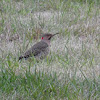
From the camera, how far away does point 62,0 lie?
8.73 metres

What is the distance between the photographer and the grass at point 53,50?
4.34 m

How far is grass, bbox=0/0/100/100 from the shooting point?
4336 millimetres

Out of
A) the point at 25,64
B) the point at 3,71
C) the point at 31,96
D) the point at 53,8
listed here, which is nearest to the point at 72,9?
the point at 53,8

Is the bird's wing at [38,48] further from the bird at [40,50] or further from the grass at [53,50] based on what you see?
the grass at [53,50]

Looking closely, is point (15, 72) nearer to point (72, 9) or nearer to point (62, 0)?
point (72, 9)

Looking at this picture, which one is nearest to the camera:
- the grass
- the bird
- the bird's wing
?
the grass

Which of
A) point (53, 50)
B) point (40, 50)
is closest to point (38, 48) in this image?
point (40, 50)

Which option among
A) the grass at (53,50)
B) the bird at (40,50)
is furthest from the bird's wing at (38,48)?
the grass at (53,50)

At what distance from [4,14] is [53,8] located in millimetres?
1308

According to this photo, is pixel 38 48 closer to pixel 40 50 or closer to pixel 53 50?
pixel 40 50

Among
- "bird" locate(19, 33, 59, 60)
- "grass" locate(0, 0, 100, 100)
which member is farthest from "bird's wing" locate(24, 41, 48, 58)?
"grass" locate(0, 0, 100, 100)

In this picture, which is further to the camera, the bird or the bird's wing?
the bird's wing

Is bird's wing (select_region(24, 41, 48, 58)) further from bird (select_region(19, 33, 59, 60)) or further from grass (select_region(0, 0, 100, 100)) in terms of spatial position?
grass (select_region(0, 0, 100, 100))

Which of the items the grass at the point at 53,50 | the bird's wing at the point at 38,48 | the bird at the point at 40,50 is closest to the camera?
the grass at the point at 53,50
